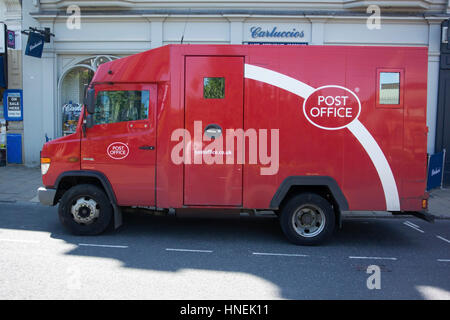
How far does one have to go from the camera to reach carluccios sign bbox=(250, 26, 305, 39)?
41.0 ft

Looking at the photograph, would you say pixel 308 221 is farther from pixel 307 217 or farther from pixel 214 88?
pixel 214 88

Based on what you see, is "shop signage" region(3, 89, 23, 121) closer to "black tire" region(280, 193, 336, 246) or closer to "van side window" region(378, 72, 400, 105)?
"black tire" region(280, 193, 336, 246)

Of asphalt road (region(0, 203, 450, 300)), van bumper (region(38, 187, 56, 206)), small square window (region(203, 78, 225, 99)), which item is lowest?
asphalt road (region(0, 203, 450, 300))

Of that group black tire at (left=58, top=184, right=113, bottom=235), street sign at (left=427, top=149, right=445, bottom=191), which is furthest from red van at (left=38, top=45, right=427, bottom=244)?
street sign at (left=427, top=149, right=445, bottom=191)

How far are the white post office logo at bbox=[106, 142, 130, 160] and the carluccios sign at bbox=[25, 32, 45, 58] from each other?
26.4ft

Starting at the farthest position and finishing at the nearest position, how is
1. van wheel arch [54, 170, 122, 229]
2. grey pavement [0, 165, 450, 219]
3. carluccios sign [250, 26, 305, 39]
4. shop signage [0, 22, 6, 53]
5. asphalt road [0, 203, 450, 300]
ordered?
shop signage [0, 22, 6, 53], carluccios sign [250, 26, 305, 39], grey pavement [0, 165, 450, 219], van wheel arch [54, 170, 122, 229], asphalt road [0, 203, 450, 300]

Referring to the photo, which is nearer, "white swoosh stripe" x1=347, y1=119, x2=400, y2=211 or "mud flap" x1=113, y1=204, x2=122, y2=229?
"white swoosh stripe" x1=347, y1=119, x2=400, y2=211

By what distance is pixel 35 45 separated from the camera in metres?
12.4

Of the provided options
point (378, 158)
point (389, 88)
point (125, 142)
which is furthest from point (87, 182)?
point (389, 88)

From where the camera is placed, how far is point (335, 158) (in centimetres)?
595

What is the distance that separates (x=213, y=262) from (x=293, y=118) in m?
2.39

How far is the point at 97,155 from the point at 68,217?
1.12 m
